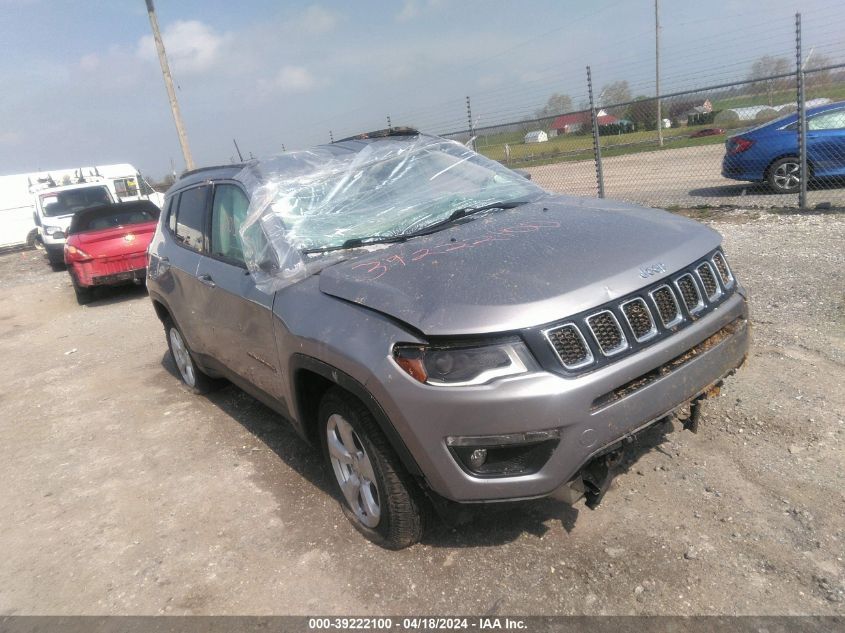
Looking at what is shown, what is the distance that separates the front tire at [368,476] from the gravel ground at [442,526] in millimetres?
153

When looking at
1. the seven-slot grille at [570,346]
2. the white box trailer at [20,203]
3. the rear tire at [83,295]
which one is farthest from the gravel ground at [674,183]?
the white box trailer at [20,203]

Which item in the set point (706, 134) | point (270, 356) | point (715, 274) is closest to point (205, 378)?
point (270, 356)

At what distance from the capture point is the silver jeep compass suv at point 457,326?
92.2 inches

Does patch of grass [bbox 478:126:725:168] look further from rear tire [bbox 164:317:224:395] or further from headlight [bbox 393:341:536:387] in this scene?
headlight [bbox 393:341:536:387]

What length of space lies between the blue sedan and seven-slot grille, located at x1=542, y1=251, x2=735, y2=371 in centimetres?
793

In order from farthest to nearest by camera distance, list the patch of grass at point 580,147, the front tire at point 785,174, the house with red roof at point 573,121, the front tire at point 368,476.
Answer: the patch of grass at point 580,147, the house with red roof at point 573,121, the front tire at point 785,174, the front tire at point 368,476

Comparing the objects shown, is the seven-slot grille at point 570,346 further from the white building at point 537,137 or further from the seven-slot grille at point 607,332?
the white building at point 537,137

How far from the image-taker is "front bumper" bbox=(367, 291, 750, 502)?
2.29m

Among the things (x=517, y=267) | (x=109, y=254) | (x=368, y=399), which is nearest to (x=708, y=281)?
(x=517, y=267)

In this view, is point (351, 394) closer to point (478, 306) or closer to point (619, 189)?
point (478, 306)

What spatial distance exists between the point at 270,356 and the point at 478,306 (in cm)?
143

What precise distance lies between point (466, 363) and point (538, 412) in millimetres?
311

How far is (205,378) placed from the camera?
205 inches

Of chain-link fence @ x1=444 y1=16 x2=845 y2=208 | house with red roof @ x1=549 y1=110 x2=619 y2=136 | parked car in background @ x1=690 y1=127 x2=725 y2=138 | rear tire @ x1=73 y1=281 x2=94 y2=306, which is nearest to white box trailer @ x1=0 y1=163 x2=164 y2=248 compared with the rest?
rear tire @ x1=73 y1=281 x2=94 y2=306
